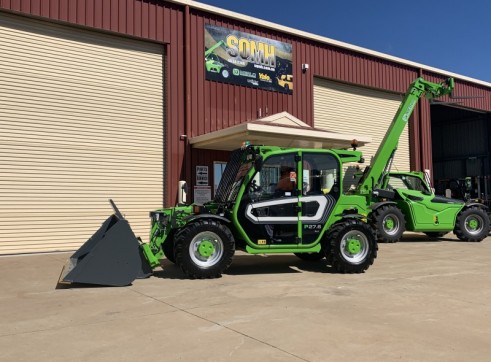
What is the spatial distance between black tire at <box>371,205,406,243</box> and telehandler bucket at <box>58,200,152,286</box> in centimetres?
861

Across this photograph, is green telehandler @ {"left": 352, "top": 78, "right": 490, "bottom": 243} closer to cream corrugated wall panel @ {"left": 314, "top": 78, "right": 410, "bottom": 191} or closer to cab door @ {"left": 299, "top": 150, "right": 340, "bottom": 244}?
cream corrugated wall panel @ {"left": 314, "top": 78, "right": 410, "bottom": 191}

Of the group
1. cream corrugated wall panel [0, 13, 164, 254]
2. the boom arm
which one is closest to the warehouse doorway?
the boom arm

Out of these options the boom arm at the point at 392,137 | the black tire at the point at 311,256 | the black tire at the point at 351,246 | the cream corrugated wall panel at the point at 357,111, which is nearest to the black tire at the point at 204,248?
the black tire at the point at 351,246

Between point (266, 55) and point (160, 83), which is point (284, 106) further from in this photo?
point (160, 83)

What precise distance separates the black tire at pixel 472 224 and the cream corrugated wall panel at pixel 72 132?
9.21 m

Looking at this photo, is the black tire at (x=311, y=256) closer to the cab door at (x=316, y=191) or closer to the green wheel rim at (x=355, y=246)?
the green wheel rim at (x=355, y=246)

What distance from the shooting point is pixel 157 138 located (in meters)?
14.0

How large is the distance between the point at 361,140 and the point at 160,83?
656cm

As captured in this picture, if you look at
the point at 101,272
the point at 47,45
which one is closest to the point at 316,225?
the point at 101,272

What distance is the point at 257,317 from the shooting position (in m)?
5.31

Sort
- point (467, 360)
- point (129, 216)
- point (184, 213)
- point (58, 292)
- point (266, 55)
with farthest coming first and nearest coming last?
point (266, 55) → point (129, 216) → point (184, 213) → point (58, 292) → point (467, 360)

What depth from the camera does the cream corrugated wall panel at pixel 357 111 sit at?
58.2ft

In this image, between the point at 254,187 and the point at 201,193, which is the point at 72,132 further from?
the point at 254,187

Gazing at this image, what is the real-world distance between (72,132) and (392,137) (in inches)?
336
